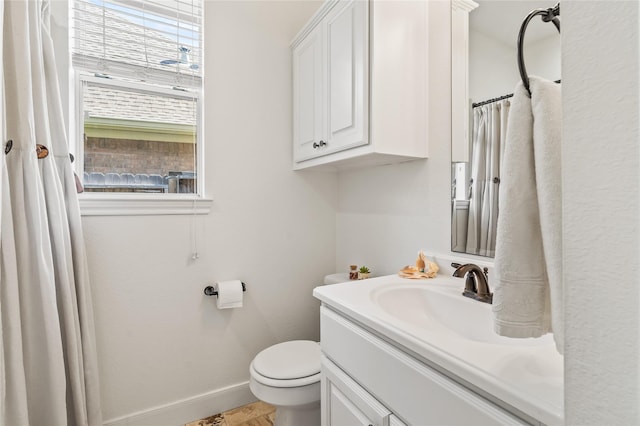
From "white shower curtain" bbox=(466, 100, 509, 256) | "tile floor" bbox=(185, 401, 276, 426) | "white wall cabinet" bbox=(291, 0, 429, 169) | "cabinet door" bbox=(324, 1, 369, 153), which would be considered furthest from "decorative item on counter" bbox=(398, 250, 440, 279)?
"tile floor" bbox=(185, 401, 276, 426)

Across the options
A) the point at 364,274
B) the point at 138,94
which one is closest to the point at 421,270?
the point at 364,274

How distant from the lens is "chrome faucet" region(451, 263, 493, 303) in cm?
102

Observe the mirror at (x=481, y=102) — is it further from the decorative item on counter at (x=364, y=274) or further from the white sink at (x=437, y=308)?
the decorative item on counter at (x=364, y=274)

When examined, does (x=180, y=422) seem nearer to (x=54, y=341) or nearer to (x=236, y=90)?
(x=54, y=341)

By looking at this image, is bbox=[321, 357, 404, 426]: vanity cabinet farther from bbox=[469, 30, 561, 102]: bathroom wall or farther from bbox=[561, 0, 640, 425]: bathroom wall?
bbox=[469, 30, 561, 102]: bathroom wall

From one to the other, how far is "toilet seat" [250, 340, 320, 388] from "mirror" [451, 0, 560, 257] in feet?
2.64

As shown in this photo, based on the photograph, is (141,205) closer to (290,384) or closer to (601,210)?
(290,384)

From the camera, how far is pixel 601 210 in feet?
0.99

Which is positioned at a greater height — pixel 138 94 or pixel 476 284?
pixel 138 94

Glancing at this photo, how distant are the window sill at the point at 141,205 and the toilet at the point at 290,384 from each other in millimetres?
828

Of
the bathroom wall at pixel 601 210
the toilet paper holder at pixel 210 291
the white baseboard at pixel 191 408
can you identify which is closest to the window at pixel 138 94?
the toilet paper holder at pixel 210 291

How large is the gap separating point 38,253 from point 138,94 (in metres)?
0.90

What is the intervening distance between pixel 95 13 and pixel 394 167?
160 centimetres

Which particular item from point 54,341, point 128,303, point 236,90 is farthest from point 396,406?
point 236,90
